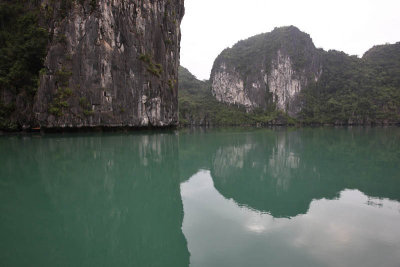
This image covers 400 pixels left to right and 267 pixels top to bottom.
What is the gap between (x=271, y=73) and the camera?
9125cm

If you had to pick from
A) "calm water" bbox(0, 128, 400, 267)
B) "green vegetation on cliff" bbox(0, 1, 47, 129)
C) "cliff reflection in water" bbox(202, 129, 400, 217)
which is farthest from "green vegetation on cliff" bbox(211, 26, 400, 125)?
"calm water" bbox(0, 128, 400, 267)

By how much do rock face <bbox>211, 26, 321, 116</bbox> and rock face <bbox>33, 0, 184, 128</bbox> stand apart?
66446 mm

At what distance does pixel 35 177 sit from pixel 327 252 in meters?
8.04

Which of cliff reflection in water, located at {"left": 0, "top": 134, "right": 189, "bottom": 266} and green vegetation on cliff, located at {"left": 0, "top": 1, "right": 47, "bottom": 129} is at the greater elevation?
green vegetation on cliff, located at {"left": 0, "top": 1, "right": 47, "bottom": 129}

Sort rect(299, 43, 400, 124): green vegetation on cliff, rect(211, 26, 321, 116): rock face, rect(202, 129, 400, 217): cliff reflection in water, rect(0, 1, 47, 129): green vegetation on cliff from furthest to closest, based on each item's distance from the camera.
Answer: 1. rect(211, 26, 321, 116): rock face
2. rect(299, 43, 400, 124): green vegetation on cliff
3. rect(0, 1, 47, 129): green vegetation on cliff
4. rect(202, 129, 400, 217): cliff reflection in water

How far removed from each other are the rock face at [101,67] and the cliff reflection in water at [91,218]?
19.8 meters

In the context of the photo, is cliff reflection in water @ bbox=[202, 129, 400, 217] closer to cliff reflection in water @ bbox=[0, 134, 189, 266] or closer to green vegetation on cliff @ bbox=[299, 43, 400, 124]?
cliff reflection in water @ bbox=[0, 134, 189, 266]

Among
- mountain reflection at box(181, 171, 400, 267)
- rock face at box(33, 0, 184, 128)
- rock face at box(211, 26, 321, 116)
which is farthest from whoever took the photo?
rock face at box(211, 26, 321, 116)

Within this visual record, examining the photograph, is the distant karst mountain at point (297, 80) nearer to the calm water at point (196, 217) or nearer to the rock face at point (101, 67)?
the rock face at point (101, 67)

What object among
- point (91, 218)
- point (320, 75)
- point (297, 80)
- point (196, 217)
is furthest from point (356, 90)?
point (91, 218)

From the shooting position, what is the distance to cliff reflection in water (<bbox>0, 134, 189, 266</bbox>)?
10.6ft

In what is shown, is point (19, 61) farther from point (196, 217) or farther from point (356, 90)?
point (356, 90)

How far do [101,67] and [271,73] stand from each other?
76524mm

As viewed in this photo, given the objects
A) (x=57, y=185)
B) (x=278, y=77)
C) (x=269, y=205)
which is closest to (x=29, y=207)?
(x=57, y=185)
